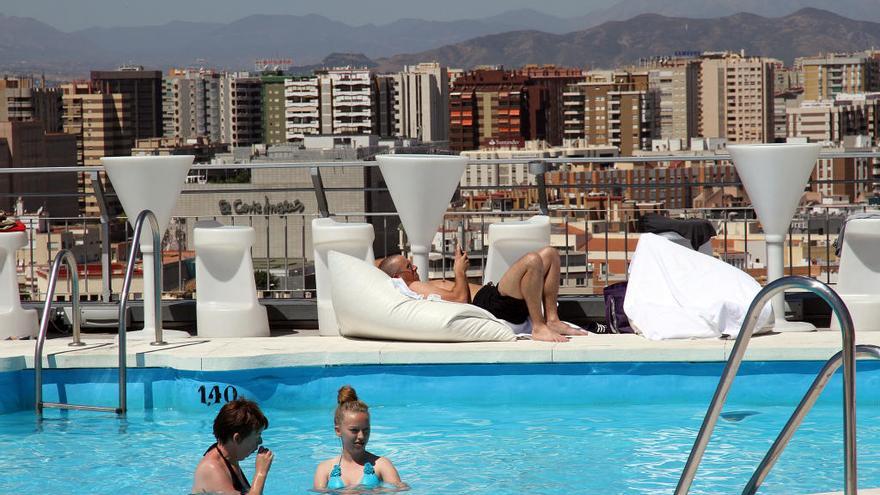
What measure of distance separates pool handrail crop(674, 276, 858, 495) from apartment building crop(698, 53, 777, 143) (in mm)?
175136

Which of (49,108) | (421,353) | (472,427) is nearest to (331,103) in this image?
(49,108)

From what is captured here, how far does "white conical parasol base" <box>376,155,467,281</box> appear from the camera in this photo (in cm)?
598

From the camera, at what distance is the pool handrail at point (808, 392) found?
7.61 feet

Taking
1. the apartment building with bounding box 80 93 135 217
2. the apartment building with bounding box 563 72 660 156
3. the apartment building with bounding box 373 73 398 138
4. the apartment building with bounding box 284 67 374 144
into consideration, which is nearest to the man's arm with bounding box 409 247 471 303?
the apartment building with bounding box 80 93 135 217

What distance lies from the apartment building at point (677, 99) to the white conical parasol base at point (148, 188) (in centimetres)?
16955

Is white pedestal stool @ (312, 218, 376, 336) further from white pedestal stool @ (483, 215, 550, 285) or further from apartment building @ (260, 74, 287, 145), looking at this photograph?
apartment building @ (260, 74, 287, 145)

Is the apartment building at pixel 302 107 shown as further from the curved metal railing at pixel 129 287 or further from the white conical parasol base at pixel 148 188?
the curved metal railing at pixel 129 287

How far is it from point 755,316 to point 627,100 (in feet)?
548

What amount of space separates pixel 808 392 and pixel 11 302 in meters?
4.41

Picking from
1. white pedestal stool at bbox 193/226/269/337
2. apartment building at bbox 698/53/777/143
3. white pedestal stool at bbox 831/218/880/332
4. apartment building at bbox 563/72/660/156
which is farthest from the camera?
apartment building at bbox 698/53/777/143

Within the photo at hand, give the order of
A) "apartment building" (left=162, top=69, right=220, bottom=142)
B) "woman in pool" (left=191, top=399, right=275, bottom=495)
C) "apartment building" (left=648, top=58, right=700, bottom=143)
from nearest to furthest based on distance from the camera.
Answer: "woman in pool" (left=191, top=399, right=275, bottom=495) < "apartment building" (left=162, top=69, right=220, bottom=142) < "apartment building" (left=648, top=58, right=700, bottom=143)

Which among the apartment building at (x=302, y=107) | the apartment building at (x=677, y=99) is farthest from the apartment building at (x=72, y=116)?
the apartment building at (x=677, y=99)

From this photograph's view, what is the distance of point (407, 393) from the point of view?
510 centimetres

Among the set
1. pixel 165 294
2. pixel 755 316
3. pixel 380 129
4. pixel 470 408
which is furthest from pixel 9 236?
pixel 380 129
